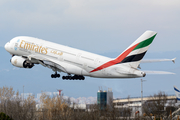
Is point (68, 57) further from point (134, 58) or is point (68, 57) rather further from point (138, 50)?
point (138, 50)

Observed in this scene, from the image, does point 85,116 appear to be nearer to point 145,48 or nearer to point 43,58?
point 43,58

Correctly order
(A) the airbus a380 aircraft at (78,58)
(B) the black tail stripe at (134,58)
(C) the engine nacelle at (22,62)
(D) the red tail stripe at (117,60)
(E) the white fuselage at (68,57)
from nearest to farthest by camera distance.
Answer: (A) the airbus a380 aircraft at (78,58), (B) the black tail stripe at (134,58), (D) the red tail stripe at (117,60), (E) the white fuselage at (68,57), (C) the engine nacelle at (22,62)

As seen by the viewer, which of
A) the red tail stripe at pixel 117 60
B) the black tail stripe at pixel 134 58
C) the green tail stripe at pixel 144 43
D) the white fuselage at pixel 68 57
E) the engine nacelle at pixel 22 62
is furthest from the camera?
the engine nacelle at pixel 22 62

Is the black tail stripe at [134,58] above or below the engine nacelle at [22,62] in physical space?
below

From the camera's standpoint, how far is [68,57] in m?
64.0

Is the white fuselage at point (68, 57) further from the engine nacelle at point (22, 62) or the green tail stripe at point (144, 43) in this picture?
the green tail stripe at point (144, 43)

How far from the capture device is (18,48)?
7131 centimetres

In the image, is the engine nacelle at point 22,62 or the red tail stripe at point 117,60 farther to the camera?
→ the engine nacelle at point 22,62

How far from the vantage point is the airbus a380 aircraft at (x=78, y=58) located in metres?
54.5

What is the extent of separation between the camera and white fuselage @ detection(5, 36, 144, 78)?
2211 inches

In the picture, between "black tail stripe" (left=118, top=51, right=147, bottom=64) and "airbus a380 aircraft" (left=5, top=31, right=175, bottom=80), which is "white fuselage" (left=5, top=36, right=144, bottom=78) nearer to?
"airbus a380 aircraft" (left=5, top=31, right=175, bottom=80)

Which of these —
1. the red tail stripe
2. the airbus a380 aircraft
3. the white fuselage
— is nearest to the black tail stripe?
the airbus a380 aircraft

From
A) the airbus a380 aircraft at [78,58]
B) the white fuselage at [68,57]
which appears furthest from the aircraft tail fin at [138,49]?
the white fuselage at [68,57]

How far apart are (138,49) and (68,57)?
14914 millimetres
